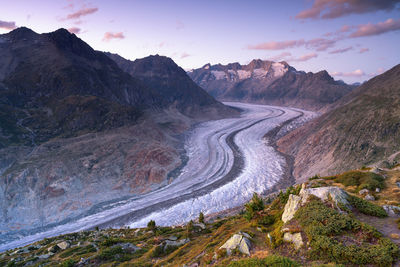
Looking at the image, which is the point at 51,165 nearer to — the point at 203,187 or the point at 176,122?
the point at 203,187

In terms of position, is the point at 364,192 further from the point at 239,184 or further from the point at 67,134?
the point at 67,134

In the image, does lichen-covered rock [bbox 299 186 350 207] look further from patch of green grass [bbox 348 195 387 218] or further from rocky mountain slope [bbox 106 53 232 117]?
rocky mountain slope [bbox 106 53 232 117]

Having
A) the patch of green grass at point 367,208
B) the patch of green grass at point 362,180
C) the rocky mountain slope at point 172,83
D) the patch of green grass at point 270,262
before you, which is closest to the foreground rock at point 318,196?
the patch of green grass at point 367,208

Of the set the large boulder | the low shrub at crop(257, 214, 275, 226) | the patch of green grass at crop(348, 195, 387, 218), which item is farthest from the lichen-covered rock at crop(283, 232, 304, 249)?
the patch of green grass at crop(348, 195, 387, 218)

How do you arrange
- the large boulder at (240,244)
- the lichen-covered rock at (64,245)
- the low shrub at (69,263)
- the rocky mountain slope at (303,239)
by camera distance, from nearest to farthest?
the rocky mountain slope at (303,239), the large boulder at (240,244), the low shrub at (69,263), the lichen-covered rock at (64,245)

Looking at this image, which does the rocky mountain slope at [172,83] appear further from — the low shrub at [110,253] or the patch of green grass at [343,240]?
the patch of green grass at [343,240]

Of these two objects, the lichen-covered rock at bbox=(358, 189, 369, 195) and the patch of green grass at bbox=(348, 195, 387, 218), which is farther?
the lichen-covered rock at bbox=(358, 189, 369, 195)

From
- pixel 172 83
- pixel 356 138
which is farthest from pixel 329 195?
pixel 172 83
